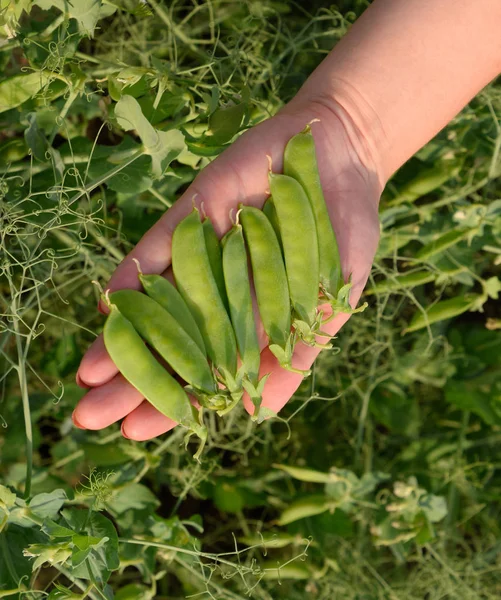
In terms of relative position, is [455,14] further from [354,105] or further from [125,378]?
[125,378]

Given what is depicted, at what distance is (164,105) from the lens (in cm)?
176

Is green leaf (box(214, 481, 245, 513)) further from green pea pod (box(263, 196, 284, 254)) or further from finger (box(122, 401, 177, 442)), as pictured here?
green pea pod (box(263, 196, 284, 254))

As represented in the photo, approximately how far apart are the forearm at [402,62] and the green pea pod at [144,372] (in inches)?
37.5

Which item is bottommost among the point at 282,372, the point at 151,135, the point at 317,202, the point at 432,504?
the point at 432,504

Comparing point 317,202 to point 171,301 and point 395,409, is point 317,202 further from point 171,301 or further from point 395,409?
point 395,409

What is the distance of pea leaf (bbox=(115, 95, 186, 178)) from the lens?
1495mm

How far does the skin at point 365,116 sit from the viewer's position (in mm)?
1659

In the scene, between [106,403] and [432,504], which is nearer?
[106,403]

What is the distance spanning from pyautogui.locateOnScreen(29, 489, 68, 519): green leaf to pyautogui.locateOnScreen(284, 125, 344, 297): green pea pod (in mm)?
817

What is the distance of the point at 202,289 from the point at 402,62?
3.29 ft

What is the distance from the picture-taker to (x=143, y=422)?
151cm

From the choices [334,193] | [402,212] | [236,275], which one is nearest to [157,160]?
[236,275]

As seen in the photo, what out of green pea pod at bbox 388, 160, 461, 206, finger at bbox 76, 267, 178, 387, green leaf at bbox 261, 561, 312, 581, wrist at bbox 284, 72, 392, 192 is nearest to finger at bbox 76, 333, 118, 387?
finger at bbox 76, 267, 178, 387

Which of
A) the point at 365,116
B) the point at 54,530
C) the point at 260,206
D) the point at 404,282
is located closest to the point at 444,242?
the point at 404,282
